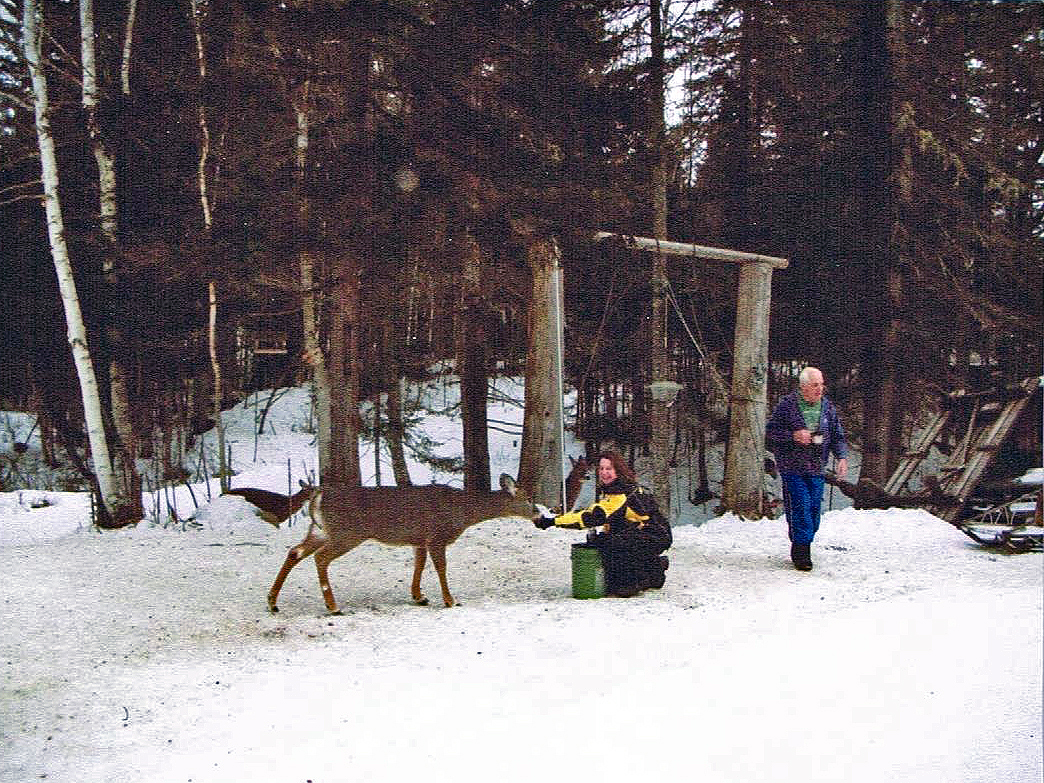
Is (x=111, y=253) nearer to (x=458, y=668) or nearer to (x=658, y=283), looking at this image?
(x=458, y=668)

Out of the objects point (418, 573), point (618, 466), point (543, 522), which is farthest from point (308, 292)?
point (618, 466)

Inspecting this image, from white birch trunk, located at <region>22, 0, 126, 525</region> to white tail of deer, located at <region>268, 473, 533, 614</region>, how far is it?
0.94m

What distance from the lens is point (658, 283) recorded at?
6590mm

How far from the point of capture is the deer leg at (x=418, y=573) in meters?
4.02

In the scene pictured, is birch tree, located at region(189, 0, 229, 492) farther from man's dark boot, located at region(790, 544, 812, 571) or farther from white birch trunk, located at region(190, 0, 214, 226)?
man's dark boot, located at region(790, 544, 812, 571)

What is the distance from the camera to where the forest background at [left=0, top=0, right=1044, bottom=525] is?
3.70m

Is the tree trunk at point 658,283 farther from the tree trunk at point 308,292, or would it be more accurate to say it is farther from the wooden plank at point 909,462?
→ the tree trunk at point 308,292

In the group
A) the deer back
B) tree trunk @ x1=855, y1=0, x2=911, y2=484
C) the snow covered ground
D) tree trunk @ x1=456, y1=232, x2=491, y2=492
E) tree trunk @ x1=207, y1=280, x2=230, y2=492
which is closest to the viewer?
the snow covered ground

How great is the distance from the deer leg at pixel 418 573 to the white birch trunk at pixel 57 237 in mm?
1378

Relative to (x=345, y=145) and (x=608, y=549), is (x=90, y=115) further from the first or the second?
(x=608, y=549)

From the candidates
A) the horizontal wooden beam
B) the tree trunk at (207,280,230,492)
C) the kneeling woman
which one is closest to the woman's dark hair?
the kneeling woman

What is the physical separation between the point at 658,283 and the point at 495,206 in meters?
2.00

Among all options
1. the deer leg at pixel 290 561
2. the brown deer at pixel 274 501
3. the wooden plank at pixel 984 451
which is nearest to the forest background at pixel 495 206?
the wooden plank at pixel 984 451

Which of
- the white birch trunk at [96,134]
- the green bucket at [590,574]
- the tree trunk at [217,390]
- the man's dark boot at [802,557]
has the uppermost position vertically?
the white birch trunk at [96,134]
